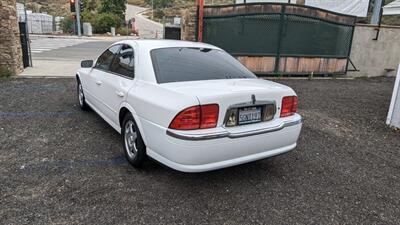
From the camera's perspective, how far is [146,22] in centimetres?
5081

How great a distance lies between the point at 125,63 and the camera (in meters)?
3.95

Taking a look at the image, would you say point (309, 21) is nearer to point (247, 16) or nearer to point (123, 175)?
point (247, 16)

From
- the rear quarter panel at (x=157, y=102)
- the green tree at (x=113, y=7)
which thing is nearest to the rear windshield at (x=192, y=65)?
the rear quarter panel at (x=157, y=102)

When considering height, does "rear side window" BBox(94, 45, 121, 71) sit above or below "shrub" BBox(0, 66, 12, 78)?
above

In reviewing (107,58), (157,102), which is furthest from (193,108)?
(107,58)

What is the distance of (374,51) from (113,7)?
45.4 metres

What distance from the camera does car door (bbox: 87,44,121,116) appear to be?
4371 millimetres

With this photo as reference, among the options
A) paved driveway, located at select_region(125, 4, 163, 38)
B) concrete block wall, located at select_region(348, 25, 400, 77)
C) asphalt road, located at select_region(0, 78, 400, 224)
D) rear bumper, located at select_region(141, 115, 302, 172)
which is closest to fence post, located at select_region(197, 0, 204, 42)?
asphalt road, located at select_region(0, 78, 400, 224)

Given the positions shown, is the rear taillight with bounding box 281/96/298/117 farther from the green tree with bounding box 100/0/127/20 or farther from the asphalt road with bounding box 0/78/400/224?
the green tree with bounding box 100/0/127/20

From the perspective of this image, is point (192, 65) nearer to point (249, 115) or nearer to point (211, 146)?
point (249, 115)

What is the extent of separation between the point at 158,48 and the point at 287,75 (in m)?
8.25

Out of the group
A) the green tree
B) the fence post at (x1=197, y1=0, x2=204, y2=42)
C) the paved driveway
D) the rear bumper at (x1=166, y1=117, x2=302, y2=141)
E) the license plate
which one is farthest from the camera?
the green tree

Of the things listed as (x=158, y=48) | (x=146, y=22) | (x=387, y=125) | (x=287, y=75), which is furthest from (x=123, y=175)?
(x=146, y=22)

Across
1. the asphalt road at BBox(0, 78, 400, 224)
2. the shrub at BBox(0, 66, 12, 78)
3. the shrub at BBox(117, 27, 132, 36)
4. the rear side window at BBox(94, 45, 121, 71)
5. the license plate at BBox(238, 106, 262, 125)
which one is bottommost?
the asphalt road at BBox(0, 78, 400, 224)
